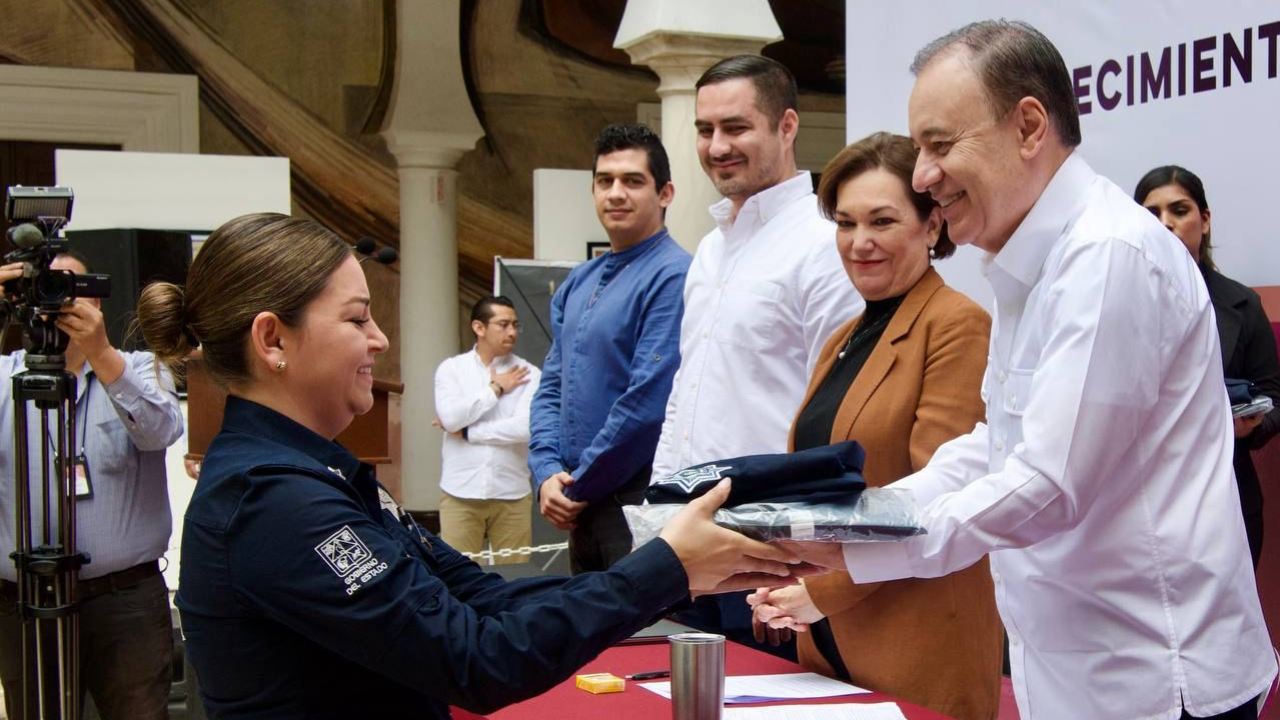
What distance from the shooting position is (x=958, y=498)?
205 centimetres

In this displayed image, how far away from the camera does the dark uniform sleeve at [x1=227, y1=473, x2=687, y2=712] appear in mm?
1728

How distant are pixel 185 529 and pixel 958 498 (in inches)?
41.7

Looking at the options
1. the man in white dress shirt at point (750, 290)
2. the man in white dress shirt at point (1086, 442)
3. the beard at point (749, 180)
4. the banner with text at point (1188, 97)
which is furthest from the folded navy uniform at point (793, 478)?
the banner with text at point (1188, 97)

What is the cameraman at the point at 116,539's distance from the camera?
417 centimetres

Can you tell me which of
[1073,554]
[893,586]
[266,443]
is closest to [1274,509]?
[893,586]

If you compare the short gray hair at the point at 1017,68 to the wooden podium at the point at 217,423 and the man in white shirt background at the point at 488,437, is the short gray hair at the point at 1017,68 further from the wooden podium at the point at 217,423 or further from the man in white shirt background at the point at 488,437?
the man in white shirt background at the point at 488,437

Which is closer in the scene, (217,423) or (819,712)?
(819,712)

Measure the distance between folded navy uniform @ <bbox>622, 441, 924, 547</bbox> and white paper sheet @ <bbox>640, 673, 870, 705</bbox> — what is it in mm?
506

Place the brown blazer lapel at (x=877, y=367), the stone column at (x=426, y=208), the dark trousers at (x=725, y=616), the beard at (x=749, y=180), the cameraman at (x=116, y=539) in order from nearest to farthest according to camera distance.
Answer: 1. the brown blazer lapel at (x=877, y=367)
2. the dark trousers at (x=725, y=616)
3. the beard at (x=749, y=180)
4. the cameraman at (x=116, y=539)
5. the stone column at (x=426, y=208)

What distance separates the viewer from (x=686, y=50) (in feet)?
23.6

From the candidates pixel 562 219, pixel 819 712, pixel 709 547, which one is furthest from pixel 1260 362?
pixel 562 219

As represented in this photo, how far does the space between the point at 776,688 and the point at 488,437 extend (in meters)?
5.59

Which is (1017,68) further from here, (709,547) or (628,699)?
(628,699)

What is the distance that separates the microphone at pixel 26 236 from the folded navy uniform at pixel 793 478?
2.17 meters
